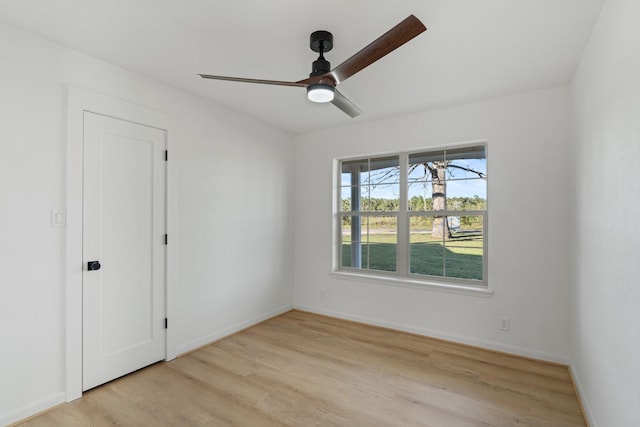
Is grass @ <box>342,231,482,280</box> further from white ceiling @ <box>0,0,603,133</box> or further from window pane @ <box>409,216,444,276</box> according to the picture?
white ceiling @ <box>0,0,603,133</box>

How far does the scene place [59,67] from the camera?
2.25m

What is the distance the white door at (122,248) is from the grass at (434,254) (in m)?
2.57

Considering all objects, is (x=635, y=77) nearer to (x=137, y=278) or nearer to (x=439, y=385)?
(x=439, y=385)

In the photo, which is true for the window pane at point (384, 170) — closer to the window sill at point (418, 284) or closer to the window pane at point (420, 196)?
the window pane at point (420, 196)

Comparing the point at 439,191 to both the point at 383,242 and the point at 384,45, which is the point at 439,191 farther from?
the point at 384,45

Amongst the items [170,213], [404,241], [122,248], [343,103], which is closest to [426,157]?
[404,241]

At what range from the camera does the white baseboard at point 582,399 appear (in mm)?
1999

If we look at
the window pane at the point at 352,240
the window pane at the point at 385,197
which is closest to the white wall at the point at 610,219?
the window pane at the point at 385,197

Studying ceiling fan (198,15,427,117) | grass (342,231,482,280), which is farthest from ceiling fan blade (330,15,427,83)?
grass (342,231,482,280)

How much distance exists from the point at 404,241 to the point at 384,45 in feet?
8.73

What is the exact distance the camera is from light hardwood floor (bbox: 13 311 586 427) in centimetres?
210

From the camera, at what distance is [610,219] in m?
1.70

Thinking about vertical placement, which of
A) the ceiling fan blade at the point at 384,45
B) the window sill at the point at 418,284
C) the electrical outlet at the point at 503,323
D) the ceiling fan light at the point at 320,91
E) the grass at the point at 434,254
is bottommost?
the electrical outlet at the point at 503,323

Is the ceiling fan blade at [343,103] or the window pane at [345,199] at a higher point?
the ceiling fan blade at [343,103]
